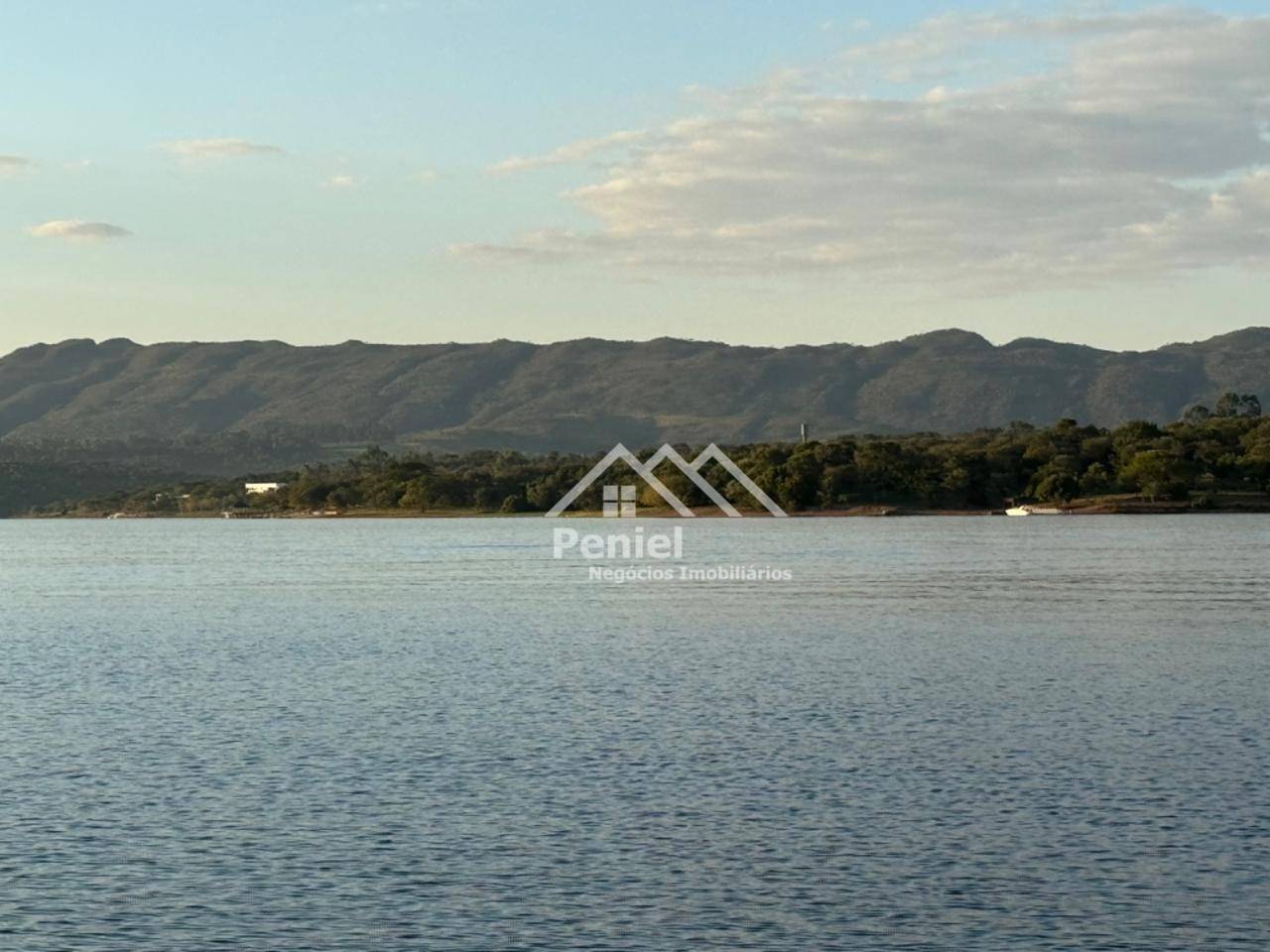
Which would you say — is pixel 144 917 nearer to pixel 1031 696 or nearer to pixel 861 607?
pixel 1031 696

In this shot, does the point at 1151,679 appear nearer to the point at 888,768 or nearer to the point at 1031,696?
the point at 1031,696

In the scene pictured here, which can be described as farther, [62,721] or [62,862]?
[62,721]

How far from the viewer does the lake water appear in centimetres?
2245

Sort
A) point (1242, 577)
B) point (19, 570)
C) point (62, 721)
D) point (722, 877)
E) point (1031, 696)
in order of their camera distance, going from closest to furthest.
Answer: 1. point (722, 877)
2. point (62, 721)
3. point (1031, 696)
4. point (1242, 577)
5. point (19, 570)

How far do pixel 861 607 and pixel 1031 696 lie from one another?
103ft

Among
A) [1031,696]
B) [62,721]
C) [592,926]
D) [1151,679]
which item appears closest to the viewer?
[592,926]

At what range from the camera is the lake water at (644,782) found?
22.5 meters

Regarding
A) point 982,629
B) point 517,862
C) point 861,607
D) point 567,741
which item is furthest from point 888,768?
point 861,607

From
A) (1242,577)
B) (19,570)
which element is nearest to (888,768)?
(1242,577)

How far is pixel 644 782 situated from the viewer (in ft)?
103

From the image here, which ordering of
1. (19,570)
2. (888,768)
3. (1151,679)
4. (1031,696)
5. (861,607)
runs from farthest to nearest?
(19,570), (861,607), (1151,679), (1031,696), (888,768)

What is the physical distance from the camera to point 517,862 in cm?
2536

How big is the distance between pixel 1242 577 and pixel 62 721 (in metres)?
66.5

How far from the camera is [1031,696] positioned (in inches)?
1690
